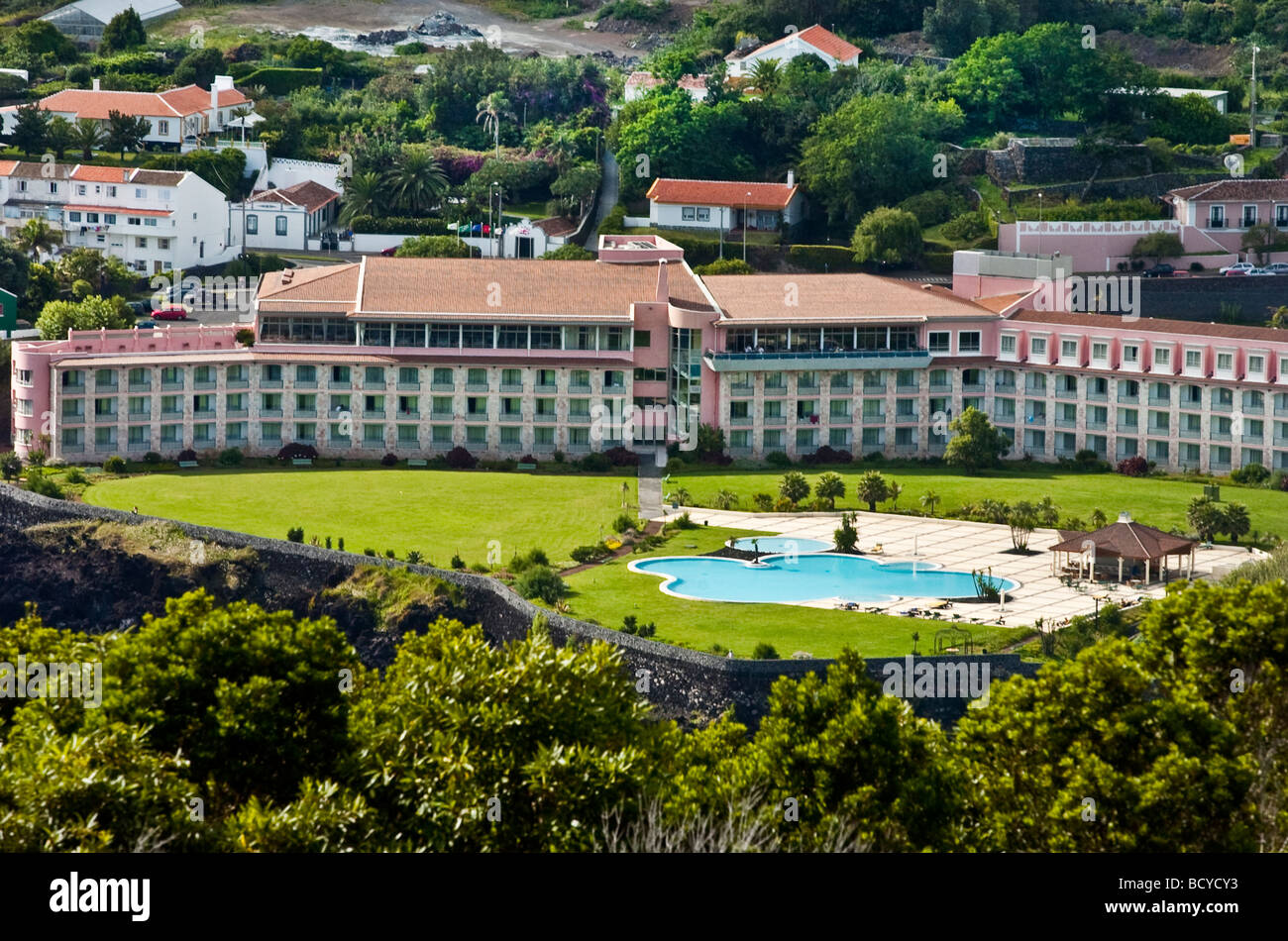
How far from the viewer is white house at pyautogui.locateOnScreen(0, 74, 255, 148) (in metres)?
132

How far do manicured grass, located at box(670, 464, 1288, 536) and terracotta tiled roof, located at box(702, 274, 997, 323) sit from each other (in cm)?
712

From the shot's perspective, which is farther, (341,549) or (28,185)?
(28,185)

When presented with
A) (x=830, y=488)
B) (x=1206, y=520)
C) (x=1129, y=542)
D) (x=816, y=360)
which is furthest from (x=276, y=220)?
(x=1129, y=542)

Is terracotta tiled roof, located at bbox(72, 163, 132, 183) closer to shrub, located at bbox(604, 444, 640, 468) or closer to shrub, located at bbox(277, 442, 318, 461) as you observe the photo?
shrub, located at bbox(277, 442, 318, 461)

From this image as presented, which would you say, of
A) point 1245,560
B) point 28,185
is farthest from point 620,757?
point 28,185

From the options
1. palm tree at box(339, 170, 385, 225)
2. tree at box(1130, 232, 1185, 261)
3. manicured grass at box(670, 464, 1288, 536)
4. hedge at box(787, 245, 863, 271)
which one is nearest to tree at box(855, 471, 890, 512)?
manicured grass at box(670, 464, 1288, 536)

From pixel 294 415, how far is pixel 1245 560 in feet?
124

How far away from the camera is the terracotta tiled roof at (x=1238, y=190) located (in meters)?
122

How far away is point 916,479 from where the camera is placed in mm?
93000

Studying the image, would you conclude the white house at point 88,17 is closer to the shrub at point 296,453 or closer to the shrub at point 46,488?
the shrub at point 296,453

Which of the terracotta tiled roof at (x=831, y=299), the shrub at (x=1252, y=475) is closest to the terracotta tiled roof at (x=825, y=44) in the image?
the terracotta tiled roof at (x=831, y=299)

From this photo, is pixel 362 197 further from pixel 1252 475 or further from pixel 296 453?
pixel 1252 475

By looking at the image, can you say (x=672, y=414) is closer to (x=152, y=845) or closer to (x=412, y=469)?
(x=412, y=469)

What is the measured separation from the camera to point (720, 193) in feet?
398
